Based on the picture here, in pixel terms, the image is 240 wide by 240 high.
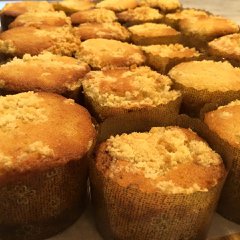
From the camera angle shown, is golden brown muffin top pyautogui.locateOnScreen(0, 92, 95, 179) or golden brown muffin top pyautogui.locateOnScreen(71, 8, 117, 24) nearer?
golden brown muffin top pyautogui.locateOnScreen(0, 92, 95, 179)

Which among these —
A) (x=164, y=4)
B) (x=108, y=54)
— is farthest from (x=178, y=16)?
(x=108, y=54)

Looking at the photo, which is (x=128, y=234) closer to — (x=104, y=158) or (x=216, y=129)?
(x=104, y=158)

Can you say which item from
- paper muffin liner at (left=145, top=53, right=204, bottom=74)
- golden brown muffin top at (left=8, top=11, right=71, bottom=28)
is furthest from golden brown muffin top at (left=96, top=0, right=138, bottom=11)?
paper muffin liner at (left=145, top=53, right=204, bottom=74)

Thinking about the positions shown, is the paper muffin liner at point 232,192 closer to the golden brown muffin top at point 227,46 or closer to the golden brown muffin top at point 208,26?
the golden brown muffin top at point 227,46

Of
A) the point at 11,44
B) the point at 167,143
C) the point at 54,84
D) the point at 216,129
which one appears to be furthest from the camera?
the point at 11,44

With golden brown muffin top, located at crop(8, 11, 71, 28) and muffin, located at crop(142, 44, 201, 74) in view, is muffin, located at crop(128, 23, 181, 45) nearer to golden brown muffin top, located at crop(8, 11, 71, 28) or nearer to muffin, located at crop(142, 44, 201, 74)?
muffin, located at crop(142, 44, 201, 74)

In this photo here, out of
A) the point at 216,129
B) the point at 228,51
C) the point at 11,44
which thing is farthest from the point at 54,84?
the point at 228,51

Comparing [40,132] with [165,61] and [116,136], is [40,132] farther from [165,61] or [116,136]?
[165,61]
